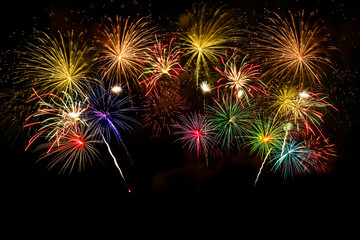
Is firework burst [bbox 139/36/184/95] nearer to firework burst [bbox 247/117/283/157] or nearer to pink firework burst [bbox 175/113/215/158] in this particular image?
pink firework burst [bbox 175/113/215/158]

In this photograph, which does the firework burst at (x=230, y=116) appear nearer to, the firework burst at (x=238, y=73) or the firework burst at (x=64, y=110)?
the firework burst at (x=238, y=73)

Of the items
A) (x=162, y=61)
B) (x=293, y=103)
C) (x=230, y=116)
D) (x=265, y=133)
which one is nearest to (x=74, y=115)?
(x=162, y=61)

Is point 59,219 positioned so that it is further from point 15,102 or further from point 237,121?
point 237,121

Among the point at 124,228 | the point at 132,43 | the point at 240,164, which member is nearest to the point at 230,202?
the point at 240,164

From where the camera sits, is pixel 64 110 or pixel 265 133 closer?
pixel 64 110

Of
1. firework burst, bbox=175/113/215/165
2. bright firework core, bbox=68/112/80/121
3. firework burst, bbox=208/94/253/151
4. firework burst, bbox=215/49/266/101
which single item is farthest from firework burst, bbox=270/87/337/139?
bright firework core, bbox=68/112/80/121

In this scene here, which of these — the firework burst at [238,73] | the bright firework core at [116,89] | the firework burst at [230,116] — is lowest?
the firework burst at [230,116]

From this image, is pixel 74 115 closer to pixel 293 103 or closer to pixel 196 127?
pixel 196 127

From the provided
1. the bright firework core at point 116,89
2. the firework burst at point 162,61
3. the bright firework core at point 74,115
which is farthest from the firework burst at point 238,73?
the bright firework core at point 74,115

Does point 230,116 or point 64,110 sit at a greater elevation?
point 230,116
